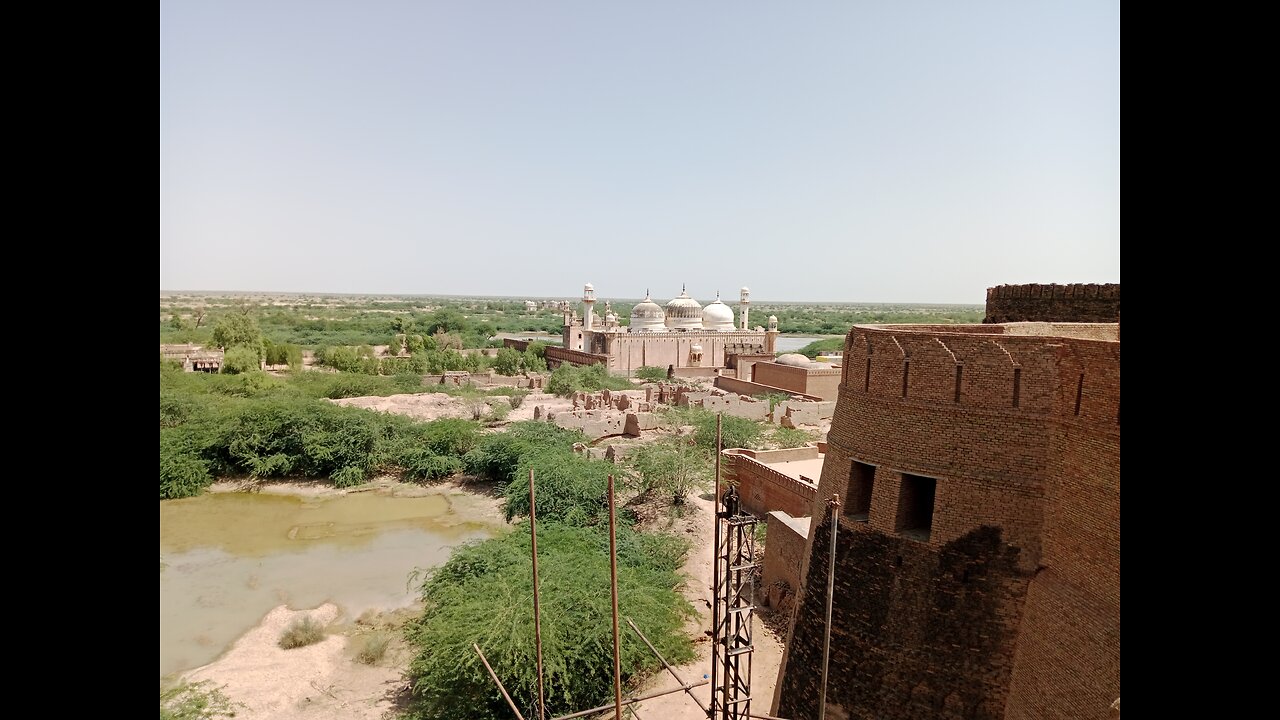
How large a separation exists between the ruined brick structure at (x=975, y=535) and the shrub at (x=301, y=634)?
11.8 metres

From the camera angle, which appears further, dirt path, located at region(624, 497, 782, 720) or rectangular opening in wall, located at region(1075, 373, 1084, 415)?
dirt path, located at region(624, 497, 782, 720)

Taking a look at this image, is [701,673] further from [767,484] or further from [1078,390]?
[1078,390]

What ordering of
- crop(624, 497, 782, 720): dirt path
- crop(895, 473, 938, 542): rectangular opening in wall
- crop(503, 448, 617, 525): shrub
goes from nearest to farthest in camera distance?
crop(895, 473, 938, 542): rectangular opening in wall → crop(624, 497, 782, 720): dirt path → crop(503, 448, 617, 525): shrub

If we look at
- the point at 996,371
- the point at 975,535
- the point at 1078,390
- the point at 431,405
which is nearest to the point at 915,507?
the point at 975,535

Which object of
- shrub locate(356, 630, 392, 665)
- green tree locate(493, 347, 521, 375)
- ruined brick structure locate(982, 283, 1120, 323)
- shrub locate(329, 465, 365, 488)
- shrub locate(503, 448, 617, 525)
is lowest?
shrub locate(356, 630, 392, 665)

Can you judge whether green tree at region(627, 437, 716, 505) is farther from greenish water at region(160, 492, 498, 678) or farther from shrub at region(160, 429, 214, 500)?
shrub at region(160, 429, 214, 500)

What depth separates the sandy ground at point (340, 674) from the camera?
11.6 m

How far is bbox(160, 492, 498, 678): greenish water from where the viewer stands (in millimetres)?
15562

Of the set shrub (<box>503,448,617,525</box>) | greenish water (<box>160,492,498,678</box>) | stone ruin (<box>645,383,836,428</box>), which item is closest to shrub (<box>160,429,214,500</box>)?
greenish water (<box>160,492,498,678</box>)

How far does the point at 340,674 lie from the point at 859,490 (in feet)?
37.3

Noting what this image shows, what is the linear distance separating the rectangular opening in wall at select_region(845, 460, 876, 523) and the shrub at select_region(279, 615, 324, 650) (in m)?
12.7
